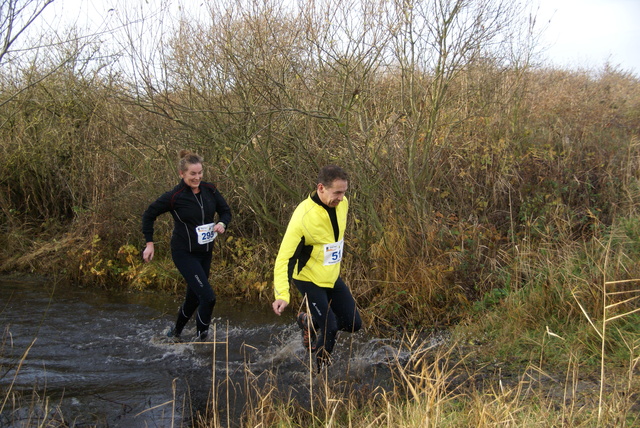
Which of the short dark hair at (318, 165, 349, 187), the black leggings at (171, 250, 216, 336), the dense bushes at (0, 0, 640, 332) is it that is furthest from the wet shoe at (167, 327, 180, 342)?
the short dark hair at (318, 165, 349, 187)

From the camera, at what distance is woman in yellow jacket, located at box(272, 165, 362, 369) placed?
4473 mm

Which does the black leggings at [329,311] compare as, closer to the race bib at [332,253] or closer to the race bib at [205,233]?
the race bib at [332,253]

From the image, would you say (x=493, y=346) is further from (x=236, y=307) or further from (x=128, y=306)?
(x=128, y=306)

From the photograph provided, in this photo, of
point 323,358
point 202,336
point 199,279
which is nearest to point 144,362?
point 202,336

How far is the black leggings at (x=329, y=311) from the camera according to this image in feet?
15.7

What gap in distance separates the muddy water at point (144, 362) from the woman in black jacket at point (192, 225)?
0.55m

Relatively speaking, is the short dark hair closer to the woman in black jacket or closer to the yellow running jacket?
the yellow running jacket

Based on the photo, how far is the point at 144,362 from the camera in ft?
19.1

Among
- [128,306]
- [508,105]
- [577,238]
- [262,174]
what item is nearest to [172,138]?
[262,174]

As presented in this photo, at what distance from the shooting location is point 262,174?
837cm

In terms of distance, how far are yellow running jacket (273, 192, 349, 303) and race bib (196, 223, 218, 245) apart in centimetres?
139

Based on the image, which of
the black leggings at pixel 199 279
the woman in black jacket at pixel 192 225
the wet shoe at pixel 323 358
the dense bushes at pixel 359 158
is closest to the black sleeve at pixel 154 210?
the woman in black jacket at pixel 192 225

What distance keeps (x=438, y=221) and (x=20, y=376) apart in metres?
4.94

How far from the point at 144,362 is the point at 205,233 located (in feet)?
4.75
